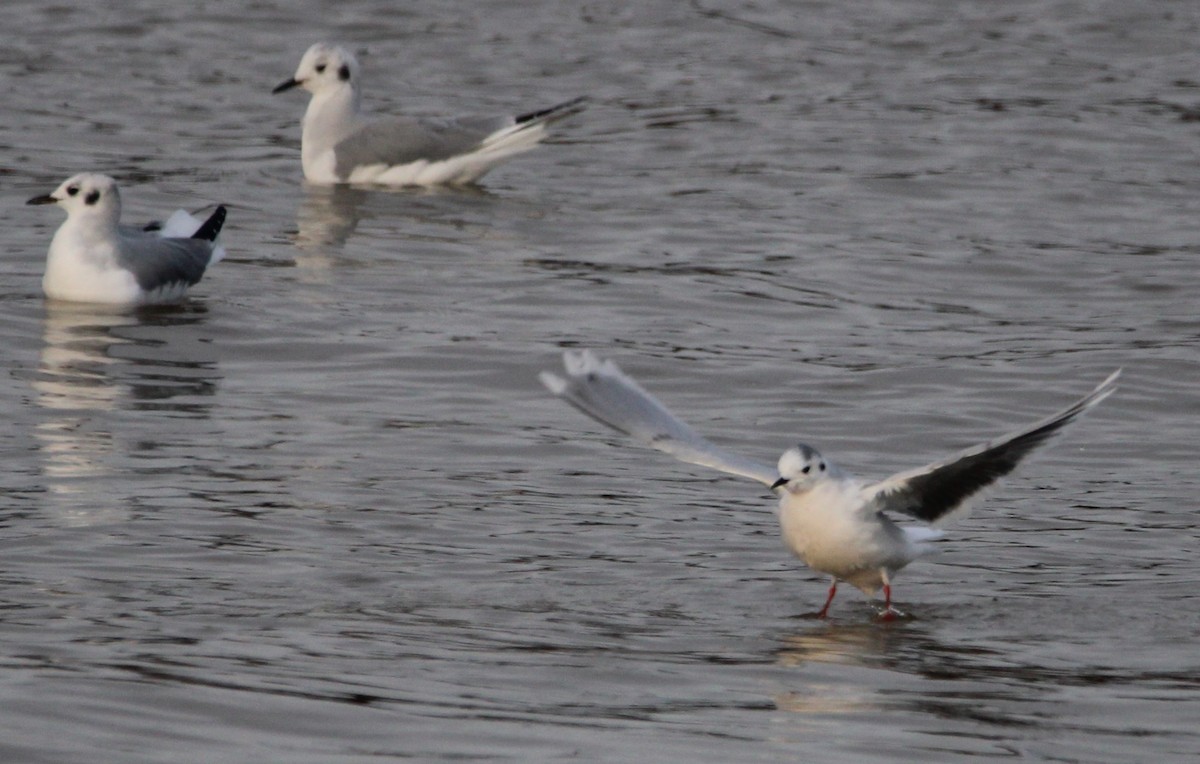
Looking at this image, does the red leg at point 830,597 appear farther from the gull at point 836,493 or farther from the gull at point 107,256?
the gull at point 107,256

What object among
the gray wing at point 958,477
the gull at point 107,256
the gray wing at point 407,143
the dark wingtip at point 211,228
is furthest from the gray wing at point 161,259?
the gray wing at point 958,477

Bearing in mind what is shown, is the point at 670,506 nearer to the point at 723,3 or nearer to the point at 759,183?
the point at 759,183

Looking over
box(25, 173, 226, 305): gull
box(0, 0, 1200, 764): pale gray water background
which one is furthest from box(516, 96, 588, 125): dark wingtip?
box(25, 173, 226, 305): gull

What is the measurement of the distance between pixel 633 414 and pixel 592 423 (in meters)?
2.26

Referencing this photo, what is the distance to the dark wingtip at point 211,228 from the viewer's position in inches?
495

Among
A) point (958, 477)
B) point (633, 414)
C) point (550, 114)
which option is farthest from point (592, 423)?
point (550, 114)

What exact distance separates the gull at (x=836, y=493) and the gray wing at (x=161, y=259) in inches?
192

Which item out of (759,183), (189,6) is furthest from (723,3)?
(759,183)

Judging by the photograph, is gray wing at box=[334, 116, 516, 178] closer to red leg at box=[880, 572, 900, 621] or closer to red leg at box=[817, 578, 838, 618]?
red leg at box=[817, 578, 838, 618]

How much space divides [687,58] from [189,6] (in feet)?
16.6

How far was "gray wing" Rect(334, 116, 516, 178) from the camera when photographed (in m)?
15.4

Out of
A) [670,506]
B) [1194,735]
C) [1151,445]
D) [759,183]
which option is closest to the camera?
[1194,735]

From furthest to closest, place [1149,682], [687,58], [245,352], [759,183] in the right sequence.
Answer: [687,58]
[759,183]
[245,352]
[1149,682]

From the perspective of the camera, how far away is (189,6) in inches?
838
